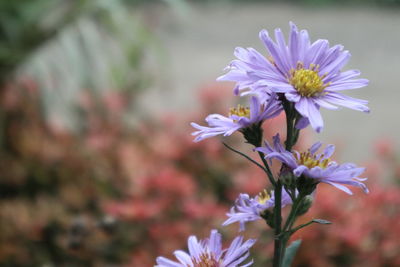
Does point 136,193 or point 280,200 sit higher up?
point 136,193

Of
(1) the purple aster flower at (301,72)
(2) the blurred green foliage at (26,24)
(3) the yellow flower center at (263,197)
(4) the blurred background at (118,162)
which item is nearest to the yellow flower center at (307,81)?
(1) the purple aster flower at (301,72)

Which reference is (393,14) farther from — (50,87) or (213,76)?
(50,87)

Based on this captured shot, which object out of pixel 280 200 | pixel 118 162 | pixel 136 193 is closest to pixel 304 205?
pixel 280 200

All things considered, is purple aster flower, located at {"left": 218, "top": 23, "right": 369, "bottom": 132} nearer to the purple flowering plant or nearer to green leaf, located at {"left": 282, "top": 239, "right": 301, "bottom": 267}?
the purple flowering plant

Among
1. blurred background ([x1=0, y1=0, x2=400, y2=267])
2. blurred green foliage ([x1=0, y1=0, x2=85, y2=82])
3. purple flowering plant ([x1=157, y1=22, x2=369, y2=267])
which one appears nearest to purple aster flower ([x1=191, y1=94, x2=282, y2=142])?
purple flowering plant ([x1=157, y1=22, x2=369, y2=267])

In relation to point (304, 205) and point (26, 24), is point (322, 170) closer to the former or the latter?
point (304, 205)

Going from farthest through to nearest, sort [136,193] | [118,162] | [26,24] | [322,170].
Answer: [26,24] < [118,162] < [136,193] < [322,170]

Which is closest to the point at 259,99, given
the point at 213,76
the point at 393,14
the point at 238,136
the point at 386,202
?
the point at 386,202
